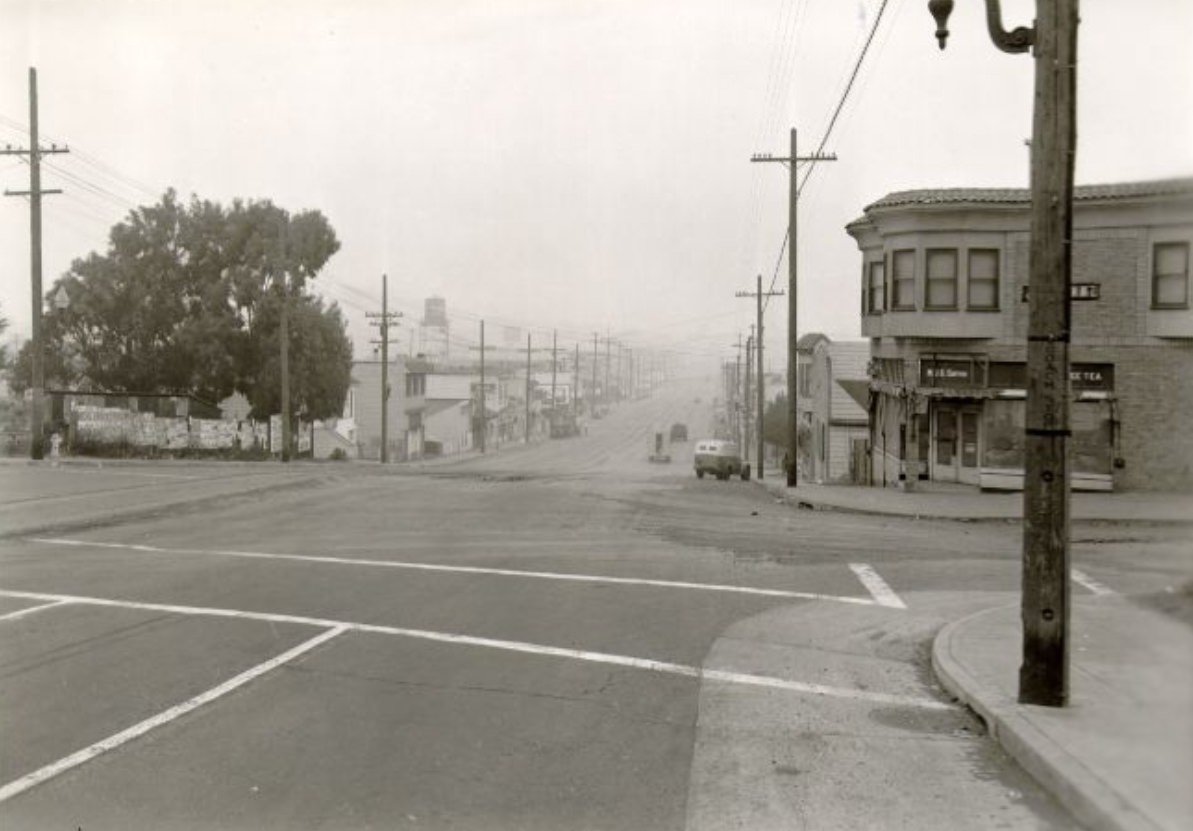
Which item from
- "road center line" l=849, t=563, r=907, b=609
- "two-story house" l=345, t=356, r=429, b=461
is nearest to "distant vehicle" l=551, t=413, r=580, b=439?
"two-story house" l=345, t=356, r=429, b=461

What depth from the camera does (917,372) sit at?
2778cm

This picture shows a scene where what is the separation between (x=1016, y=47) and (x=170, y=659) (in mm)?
7428

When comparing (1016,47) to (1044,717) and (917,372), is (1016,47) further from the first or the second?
(917,372)

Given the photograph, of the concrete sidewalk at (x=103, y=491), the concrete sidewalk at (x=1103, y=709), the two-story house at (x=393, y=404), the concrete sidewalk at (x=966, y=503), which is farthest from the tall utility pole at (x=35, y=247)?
the two-story house at (x=393, y=404)

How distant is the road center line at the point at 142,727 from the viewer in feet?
19.4

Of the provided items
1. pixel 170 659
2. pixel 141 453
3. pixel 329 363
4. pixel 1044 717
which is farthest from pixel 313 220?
pixel 1044 717

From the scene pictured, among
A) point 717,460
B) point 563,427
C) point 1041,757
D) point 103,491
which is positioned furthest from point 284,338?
point 563,427

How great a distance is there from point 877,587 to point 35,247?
91.3 feet

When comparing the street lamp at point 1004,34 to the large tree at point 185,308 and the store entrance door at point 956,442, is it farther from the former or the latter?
the large tree at point 185,308

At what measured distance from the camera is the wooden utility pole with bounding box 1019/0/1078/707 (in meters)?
7.12

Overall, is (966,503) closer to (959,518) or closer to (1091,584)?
(959,518)

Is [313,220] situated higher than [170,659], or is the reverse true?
[313,220]

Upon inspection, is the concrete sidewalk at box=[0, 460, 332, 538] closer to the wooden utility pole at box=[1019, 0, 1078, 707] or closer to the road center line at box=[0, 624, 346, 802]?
the road center line at box=[0, 624, 346, 802]

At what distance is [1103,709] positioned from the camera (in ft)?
22.7
